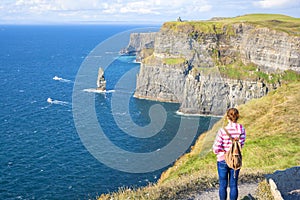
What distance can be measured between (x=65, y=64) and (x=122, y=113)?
89.6 metres

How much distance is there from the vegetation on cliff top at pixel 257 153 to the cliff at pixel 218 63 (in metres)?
55.2

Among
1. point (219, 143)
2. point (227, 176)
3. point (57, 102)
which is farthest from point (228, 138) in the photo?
point (57, 102)

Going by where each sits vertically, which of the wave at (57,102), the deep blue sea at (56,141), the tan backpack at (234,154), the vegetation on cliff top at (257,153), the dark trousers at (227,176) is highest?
the tan backpack at (234,154)

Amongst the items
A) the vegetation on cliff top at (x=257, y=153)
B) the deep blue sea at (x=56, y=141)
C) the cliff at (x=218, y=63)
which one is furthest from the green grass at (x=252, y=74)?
the vegetation on cliff top at (x=257, y=153)

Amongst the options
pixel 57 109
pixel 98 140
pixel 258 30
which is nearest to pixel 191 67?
pixel 258 30

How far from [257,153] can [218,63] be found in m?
84.3

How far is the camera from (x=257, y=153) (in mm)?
Result: 23453

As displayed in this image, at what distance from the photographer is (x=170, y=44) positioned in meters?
117

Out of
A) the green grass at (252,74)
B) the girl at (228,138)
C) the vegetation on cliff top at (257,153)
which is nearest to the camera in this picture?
the girl at (228,138)

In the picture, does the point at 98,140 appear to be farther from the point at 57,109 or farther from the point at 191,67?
the point at 191,67

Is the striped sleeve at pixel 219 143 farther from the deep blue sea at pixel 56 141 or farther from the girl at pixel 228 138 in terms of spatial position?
the deep blue sea at pixel 56 141

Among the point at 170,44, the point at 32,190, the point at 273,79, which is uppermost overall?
the point at 170,44

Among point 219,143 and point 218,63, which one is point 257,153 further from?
point 218,63

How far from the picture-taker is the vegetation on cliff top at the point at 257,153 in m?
15.0
